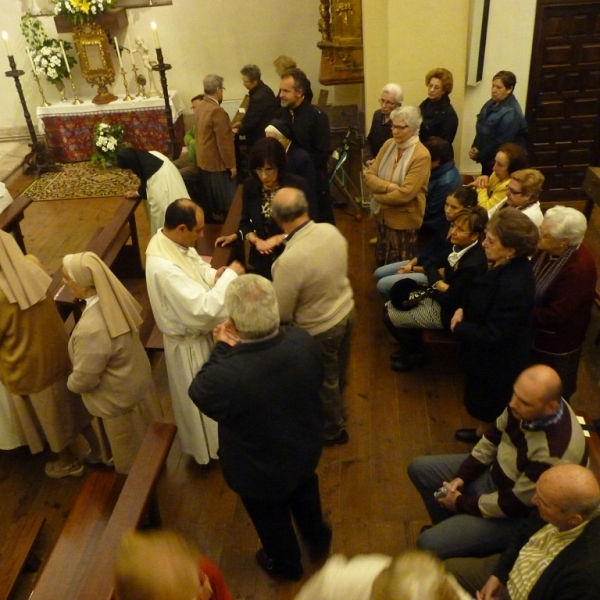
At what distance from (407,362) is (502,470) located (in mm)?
1688

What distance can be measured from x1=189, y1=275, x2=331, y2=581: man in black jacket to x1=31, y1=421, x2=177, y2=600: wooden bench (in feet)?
1.23

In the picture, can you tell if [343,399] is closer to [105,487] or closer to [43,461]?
[105,487]

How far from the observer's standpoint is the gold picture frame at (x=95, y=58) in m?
7.76

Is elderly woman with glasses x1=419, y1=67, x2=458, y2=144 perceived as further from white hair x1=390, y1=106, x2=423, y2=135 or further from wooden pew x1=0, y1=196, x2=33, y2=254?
wooden pew x1=0, y1=196, x2=33, y2=254

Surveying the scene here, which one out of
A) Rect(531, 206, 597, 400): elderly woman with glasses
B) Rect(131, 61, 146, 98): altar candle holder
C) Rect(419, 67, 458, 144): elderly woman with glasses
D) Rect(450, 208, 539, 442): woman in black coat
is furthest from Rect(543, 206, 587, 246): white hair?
Rect(131, 61, 146, 98): altar candle holder

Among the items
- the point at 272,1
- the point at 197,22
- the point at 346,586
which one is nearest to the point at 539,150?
the point at 272,1

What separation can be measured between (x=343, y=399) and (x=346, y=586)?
2.29 meters

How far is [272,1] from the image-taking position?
7.91 m

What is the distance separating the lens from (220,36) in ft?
26.6

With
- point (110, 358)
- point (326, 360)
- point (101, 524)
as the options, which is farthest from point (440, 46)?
point (101, 524)

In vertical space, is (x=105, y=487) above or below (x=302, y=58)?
below

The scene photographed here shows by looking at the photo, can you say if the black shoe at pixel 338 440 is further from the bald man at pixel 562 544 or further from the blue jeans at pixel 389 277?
the bald man at pixel 562 544

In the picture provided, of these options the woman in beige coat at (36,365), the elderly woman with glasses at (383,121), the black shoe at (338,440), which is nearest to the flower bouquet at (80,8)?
the elderly woman with glasses at (383,121)

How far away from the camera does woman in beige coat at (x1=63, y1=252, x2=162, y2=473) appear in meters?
2.83
